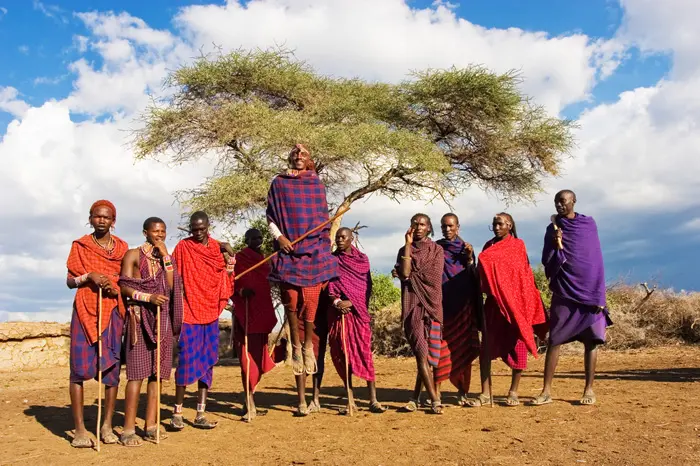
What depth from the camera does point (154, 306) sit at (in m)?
6.52

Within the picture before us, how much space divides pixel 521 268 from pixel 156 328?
4.13 m

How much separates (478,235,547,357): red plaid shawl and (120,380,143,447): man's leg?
3905mm

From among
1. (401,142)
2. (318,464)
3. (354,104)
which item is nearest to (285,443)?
(318,464)

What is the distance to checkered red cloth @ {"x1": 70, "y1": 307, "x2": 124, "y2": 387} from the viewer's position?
6.44m

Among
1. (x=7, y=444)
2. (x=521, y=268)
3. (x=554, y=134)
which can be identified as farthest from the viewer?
(x=554, y=134)

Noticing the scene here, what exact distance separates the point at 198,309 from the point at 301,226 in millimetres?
1435

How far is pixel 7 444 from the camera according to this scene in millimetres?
6836

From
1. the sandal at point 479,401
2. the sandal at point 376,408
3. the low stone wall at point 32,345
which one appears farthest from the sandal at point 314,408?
the low stone wall at point 32,345

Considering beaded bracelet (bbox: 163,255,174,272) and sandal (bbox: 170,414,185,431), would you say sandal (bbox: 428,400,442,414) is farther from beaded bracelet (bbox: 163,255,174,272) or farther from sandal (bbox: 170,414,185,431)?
beaded bracelet (bbox: 163,255,174,272)

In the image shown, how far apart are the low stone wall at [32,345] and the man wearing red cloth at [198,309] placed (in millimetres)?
8077

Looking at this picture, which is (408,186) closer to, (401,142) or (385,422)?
(401,142)

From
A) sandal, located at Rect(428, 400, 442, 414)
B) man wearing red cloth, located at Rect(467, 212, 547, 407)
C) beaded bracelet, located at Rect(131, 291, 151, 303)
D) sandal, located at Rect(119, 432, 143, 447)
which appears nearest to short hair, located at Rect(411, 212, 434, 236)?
man wearing red cloth, located at Rect(467, 212, 547, 407)

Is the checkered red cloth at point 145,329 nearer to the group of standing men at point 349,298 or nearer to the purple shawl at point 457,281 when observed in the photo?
the group of standing men at point 349,298

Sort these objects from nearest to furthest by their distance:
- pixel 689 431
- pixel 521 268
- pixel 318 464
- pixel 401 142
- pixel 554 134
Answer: pixel 318 464 < pixel 689 431 < pixel 521 268 < pixel 401 142 < pixel 554 134
